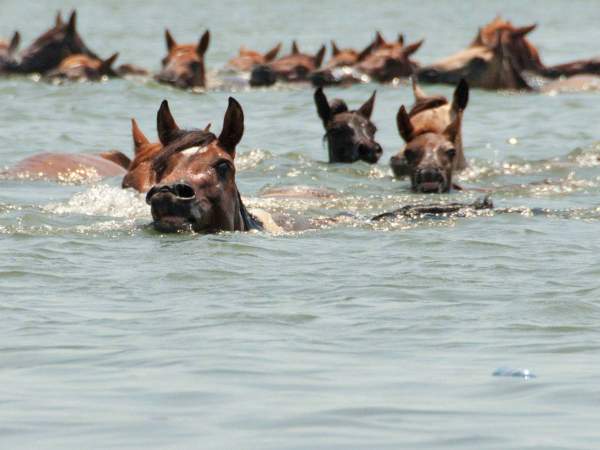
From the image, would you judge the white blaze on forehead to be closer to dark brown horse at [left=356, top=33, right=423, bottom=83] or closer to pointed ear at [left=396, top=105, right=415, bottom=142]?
pointed ear at [left=396, top=105, right=415, bottom=142]

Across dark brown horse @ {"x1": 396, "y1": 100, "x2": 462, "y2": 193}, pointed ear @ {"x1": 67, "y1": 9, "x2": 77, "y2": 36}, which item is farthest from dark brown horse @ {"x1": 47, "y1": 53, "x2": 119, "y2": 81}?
dark brown horse @ {"x1": 396, "y1": 100, "x2": 462, "y2": 193}

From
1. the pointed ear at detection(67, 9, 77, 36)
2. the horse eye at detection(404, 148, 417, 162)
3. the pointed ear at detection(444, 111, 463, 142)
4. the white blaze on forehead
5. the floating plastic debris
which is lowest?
the floating plastic debris

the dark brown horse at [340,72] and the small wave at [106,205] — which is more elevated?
the dark brown horse at [340,72]

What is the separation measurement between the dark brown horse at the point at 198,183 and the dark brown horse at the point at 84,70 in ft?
54.7

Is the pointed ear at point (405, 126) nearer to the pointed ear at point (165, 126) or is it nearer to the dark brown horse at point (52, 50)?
the pointed ear at point (165, 126)

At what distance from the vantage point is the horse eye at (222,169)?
974cm

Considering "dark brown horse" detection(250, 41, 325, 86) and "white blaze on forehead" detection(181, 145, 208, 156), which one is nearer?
"white blaze on forehead" detection(181, 145, 208, 156)

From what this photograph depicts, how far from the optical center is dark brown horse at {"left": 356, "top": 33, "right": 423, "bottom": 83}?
1056 inches

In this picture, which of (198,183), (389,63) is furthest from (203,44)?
(198,183)

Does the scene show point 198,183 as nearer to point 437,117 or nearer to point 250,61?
point 437,117

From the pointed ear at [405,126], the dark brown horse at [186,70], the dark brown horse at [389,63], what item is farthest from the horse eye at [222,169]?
the dark brown horse at [389,63]

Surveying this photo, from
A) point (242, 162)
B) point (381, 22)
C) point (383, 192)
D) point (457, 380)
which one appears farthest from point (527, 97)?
point (381, 22)

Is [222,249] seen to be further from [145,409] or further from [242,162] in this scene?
[242,162]

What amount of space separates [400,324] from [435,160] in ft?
19.5
